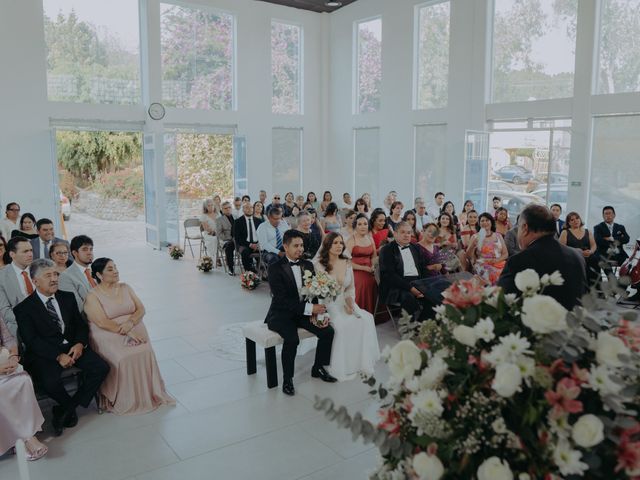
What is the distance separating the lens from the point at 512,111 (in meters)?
13.0

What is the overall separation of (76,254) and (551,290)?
4.28 meters

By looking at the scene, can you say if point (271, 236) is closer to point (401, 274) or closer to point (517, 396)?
point (401, 274)

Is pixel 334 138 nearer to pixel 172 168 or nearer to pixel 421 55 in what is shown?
pixel 421 55

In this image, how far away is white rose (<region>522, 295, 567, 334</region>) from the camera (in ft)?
4.87

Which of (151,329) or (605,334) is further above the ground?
(605,334)

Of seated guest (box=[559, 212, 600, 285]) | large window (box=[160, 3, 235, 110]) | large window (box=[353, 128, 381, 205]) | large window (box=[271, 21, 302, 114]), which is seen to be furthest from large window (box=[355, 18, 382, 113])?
seated guest (box=[559, 212, 600, 285])

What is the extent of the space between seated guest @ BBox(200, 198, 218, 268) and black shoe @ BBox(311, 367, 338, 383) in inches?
261

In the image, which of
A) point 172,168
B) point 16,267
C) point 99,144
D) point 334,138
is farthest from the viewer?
point 99,144

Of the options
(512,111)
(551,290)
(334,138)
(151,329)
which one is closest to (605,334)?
(551,290)

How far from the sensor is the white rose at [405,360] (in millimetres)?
1647

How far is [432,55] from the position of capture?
48.3 feet

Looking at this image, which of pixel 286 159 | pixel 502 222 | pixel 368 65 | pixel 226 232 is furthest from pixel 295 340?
pixel 368 65

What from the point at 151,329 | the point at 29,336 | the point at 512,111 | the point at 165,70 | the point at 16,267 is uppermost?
the point at 165,70

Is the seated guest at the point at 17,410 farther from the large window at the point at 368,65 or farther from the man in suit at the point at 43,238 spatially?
the large window at the point at 368,65
